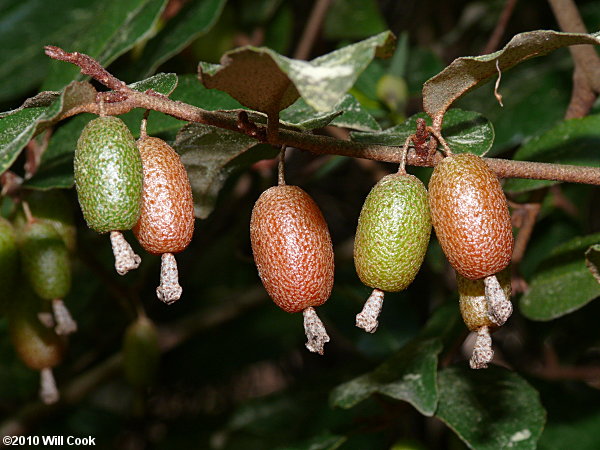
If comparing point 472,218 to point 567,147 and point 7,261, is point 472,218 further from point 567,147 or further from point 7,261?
point 7,261

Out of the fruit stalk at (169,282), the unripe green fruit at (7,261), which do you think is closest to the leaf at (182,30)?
the unripe green fruit at (7,261)

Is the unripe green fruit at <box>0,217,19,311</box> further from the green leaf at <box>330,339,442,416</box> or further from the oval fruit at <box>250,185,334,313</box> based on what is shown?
the green leaf at <box>330,339,442,416</box>

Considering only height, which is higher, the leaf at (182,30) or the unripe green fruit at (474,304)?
the leaf at (182,30)

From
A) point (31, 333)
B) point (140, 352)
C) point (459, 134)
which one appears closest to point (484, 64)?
point (459, 134)

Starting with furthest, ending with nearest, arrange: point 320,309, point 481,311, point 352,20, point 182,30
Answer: point 352,20, point 320,309, point 182,30, point 481,311

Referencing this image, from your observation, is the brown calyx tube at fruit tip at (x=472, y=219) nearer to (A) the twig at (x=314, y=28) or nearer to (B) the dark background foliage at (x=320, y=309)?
(B) the dark background foliage at (x=320, y=309)

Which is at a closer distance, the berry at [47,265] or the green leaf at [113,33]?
the berry at [47,265]

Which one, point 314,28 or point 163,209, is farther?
point 314,28
